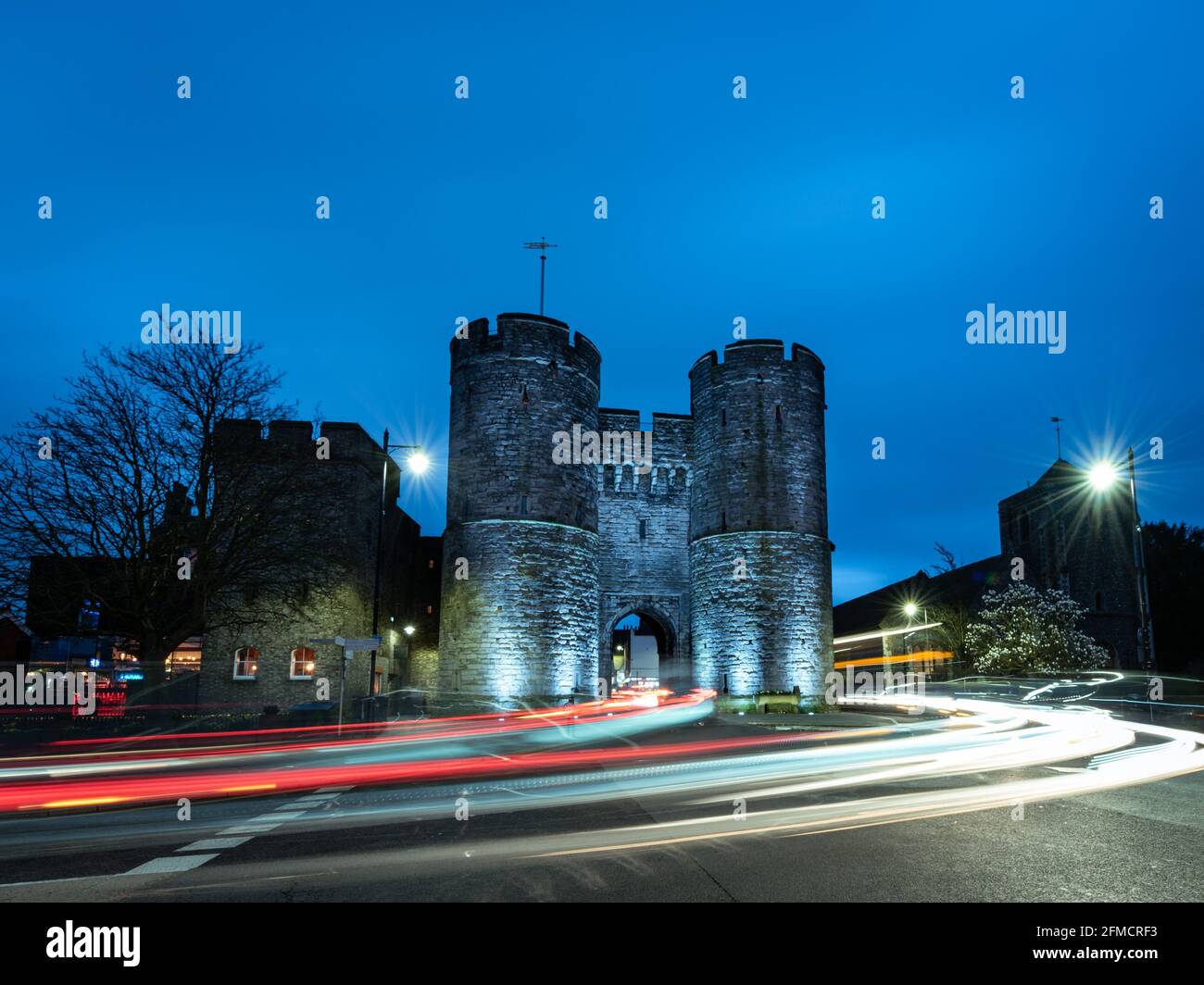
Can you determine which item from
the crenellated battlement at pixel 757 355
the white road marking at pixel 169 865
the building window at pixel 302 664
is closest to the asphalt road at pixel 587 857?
the white road marking at pixel 169 865

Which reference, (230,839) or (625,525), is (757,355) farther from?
(230,839)

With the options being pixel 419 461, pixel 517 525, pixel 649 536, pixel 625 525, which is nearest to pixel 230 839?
pixel 419 461

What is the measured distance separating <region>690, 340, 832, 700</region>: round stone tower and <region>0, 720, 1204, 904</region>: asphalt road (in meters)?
21.0

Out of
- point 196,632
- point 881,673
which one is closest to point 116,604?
point 196,632

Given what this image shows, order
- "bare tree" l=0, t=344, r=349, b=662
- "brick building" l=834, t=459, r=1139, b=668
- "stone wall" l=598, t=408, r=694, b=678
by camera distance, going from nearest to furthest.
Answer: "bare tree" l=0, t=344, r=349, b=662 < "stone wall" l=598, t=408, r=694, b=678 < "brick building" l=834, t=459, r=1139, b=668

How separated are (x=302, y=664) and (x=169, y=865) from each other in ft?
75.0

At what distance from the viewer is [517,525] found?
2775 cm

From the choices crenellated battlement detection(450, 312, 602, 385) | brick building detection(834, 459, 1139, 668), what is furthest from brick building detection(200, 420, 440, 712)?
brick building detection(834, 459, 1139, 668)

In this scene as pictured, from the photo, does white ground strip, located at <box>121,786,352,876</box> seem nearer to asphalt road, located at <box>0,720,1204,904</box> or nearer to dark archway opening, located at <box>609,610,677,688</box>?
asphalt road, located at <box>0,720,1204,904</box>

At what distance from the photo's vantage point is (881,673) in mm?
50688

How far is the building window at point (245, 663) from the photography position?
1078 inches

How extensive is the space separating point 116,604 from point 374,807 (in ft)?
43.3

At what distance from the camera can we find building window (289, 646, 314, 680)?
2759cm
